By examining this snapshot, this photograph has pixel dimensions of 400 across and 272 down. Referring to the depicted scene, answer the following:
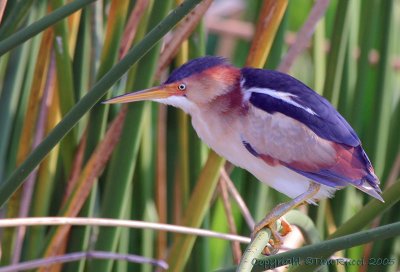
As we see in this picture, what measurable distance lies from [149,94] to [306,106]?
0.31 metres

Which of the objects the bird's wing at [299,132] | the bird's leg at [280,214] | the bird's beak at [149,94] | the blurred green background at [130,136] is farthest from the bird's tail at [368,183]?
the bird's beak at [149,94]

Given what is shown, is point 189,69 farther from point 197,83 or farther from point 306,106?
point 306,106

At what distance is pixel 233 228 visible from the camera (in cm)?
185

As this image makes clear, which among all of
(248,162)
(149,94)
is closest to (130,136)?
(149,94)

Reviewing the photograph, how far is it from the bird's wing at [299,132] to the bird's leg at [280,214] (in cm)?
4

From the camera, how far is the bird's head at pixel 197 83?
1.58 meters

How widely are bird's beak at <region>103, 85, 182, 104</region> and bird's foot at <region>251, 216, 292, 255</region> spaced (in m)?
0.31

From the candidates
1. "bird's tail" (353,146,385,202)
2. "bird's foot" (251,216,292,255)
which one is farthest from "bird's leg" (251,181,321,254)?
"bird's tail" (353,146,385,202)

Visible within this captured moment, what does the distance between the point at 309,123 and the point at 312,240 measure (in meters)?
0.24

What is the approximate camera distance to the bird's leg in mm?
1465

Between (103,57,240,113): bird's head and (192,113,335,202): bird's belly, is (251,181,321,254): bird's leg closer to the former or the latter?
(192,113,335,202): bird's belly

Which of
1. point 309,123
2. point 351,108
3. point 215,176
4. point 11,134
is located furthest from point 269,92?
point 11,134

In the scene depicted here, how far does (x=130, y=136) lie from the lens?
1.57 meters

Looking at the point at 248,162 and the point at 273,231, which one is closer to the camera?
the point at 273,231
